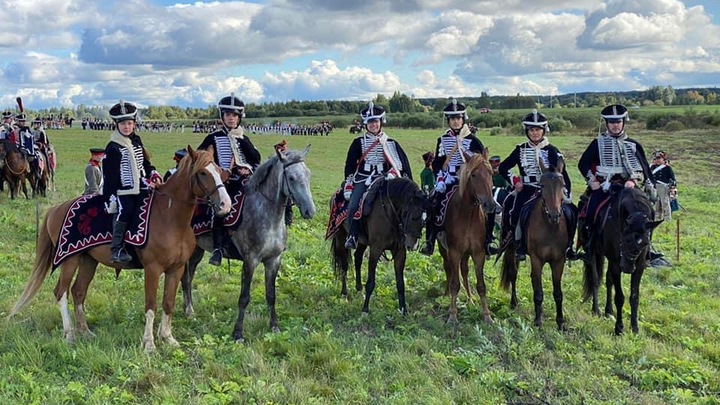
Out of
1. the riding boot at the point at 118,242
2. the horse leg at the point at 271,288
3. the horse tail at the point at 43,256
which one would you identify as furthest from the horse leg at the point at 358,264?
the horse tail at the point at 43,256

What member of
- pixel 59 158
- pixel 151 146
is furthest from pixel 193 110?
pixel 59 158

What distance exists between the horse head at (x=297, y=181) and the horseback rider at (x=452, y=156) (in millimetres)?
2169

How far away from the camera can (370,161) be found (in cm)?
945

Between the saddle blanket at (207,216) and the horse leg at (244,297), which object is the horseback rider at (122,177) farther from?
the horse leg at (244,297)

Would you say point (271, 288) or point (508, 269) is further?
point (508, 269)

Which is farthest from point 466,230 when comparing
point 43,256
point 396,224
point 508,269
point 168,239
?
point 43,256

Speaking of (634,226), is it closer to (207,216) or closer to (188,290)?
(207,216)

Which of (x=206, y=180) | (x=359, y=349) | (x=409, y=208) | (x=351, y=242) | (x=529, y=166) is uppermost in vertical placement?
(x=206, y=180)

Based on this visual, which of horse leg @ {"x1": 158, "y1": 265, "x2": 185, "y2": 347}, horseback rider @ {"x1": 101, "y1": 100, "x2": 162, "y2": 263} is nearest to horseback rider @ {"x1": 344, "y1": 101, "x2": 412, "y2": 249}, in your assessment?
horse leg @ {"x1": 158, "y1": 265, "x2": 185, "y2": 347}

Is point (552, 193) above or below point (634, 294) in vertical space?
above

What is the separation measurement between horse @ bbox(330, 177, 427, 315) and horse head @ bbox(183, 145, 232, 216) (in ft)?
8.39

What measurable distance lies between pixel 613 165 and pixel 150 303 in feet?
21.3

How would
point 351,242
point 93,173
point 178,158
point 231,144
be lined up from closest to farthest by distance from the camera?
point 231,144
point 351,242
point 178,158
point 93,173

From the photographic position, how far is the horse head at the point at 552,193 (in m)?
7.63
